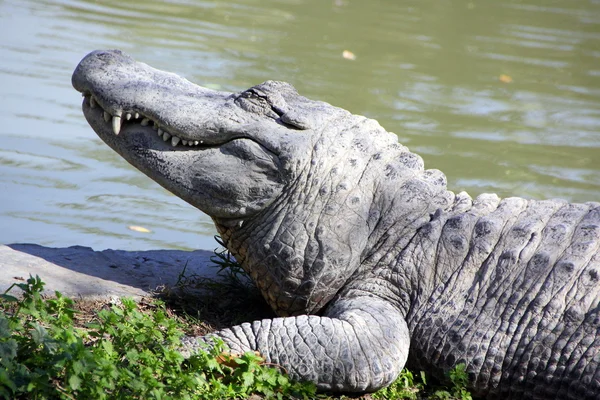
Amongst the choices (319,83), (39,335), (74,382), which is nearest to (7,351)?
(39,335)

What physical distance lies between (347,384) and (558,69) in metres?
9.73

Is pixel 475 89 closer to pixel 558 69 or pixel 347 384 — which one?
pixel 558 69

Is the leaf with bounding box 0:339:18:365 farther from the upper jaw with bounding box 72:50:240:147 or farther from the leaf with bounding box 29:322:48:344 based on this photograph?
the upper jaw with bounding box 72:50:240:147

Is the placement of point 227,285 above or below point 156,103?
below

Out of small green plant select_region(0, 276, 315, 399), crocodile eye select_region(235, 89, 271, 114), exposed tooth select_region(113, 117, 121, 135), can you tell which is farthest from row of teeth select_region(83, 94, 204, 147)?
small green plant select_region(0, 276, 315, 399)

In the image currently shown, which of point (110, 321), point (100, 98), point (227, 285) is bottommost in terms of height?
point (227, 285)

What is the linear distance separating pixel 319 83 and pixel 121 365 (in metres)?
7.33

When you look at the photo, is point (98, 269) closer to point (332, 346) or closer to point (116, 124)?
point (116, 124)

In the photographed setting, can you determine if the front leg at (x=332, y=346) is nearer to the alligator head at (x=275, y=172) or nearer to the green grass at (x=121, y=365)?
the green grass at (x=121, y=365)

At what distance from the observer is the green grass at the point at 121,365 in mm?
2914

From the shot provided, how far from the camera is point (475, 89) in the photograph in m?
11.1

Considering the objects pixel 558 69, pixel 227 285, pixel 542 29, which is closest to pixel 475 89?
pixel 558 69

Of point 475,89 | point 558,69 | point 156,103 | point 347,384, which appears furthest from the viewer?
point 558,69

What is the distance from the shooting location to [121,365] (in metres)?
3.27
